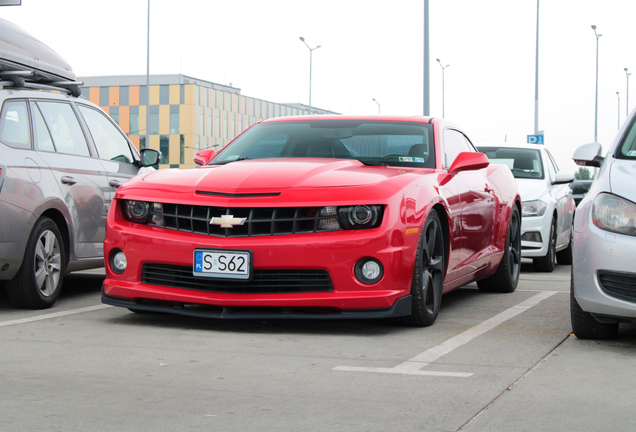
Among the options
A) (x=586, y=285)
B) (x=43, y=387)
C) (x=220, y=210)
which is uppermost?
(x=220, y=210)

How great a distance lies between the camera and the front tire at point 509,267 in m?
7.66

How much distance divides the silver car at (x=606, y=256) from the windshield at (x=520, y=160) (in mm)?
6325

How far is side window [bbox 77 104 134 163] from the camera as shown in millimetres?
7547

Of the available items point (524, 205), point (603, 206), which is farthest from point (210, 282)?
point (524, 205)

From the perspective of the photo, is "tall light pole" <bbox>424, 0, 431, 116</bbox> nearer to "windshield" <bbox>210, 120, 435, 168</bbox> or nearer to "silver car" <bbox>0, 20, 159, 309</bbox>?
"silver car" <bbox>0, 20, 159, 309</bbox>

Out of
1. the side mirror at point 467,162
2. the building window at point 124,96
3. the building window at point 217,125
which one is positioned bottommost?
the side mirror at point 467,162

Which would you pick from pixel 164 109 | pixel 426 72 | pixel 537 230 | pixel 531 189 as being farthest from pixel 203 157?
pixel 164 109

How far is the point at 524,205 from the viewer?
10.6 metres

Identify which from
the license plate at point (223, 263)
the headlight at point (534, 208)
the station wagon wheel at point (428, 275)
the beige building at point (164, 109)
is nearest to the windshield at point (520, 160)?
the headlight at point (534, 208)

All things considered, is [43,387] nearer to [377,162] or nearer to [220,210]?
[220,210]

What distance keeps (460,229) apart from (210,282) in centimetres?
199

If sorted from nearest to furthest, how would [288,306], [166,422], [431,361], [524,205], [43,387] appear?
[166,422], [43,387], [431,361], [288,306], [524,205]

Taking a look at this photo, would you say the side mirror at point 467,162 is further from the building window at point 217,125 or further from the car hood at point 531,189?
the building window at point 217,125

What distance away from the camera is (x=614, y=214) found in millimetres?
4625
